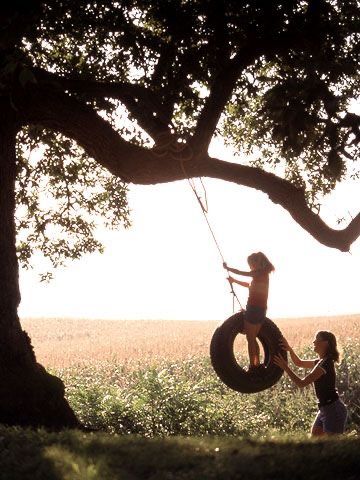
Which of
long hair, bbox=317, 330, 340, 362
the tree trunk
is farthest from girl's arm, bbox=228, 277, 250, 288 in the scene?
the tree trunk

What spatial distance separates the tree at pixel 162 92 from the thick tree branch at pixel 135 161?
18 millimetres

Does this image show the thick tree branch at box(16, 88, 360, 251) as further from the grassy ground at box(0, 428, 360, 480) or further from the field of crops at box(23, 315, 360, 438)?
the grassy ground at box(0, 428, 360, 480)

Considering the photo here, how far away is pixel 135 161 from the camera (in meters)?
12.5

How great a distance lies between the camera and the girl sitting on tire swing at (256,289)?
10.6 meters

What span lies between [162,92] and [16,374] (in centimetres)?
570

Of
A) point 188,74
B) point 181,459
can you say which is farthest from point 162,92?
point 181,459

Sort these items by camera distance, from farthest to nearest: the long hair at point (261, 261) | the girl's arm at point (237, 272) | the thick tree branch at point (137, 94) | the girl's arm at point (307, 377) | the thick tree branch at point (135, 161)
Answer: the thick tree branch at point (137, 94)
the thick tree branch at point (135, 161)
the long hair at point (261, 261)
the girl's arm at point (237, 272)
the girl's arm at point (307, 377)

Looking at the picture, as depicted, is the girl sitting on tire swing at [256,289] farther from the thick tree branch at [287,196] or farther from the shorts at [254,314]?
the thick tree branch at [287,196]

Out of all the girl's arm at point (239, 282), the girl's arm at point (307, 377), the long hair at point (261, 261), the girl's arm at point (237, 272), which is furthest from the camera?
the girl's arm at point (239, 282)

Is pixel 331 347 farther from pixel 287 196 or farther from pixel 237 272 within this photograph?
pixel 287 196

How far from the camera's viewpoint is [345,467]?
22.7 feet

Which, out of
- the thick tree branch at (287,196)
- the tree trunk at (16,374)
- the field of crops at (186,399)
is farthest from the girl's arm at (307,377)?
the tree trunk at (16,374)

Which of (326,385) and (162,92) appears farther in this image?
(162,92)

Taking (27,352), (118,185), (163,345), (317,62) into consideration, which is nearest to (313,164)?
(118,185)
